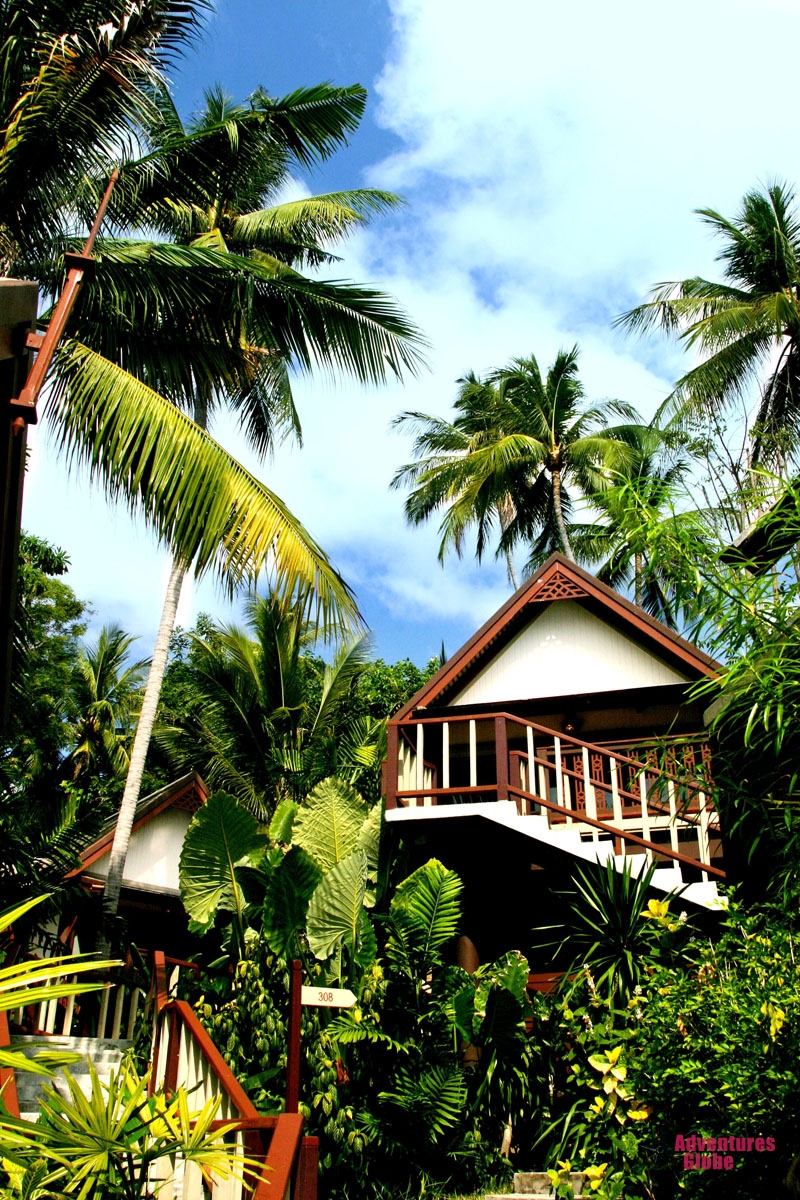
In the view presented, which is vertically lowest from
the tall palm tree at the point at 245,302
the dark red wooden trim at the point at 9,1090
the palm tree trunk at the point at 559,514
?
the dark red wooden trim at the point at 9,1090

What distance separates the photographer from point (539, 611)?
13.1 metres

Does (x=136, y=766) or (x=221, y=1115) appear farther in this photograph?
(x=136, y=766)

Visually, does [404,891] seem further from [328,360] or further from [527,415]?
[527,415]

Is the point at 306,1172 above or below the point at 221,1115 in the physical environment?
below

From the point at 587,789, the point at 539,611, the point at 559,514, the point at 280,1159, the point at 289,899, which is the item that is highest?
the point at 559,514

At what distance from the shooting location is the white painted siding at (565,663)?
12.4 metres

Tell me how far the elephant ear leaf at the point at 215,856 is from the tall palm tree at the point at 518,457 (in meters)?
13.9

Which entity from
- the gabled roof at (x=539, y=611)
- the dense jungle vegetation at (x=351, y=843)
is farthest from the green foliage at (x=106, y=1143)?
the gabled roof at (x=539, y=611)

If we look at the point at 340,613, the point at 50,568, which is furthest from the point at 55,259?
the point at 50,568

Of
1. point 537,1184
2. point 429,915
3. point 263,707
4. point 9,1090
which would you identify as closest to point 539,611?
point 429,915

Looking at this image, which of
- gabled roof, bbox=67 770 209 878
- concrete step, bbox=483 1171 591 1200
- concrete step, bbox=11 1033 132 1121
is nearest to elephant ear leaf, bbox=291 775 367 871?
concrete step, bbox=11 1033 132 1121

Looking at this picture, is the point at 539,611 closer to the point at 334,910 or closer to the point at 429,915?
the point at 334,910

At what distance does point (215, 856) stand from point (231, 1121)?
5911 mm

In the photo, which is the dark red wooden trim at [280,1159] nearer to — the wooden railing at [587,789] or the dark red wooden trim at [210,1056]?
the dark red wooden trim at [210,1056]
